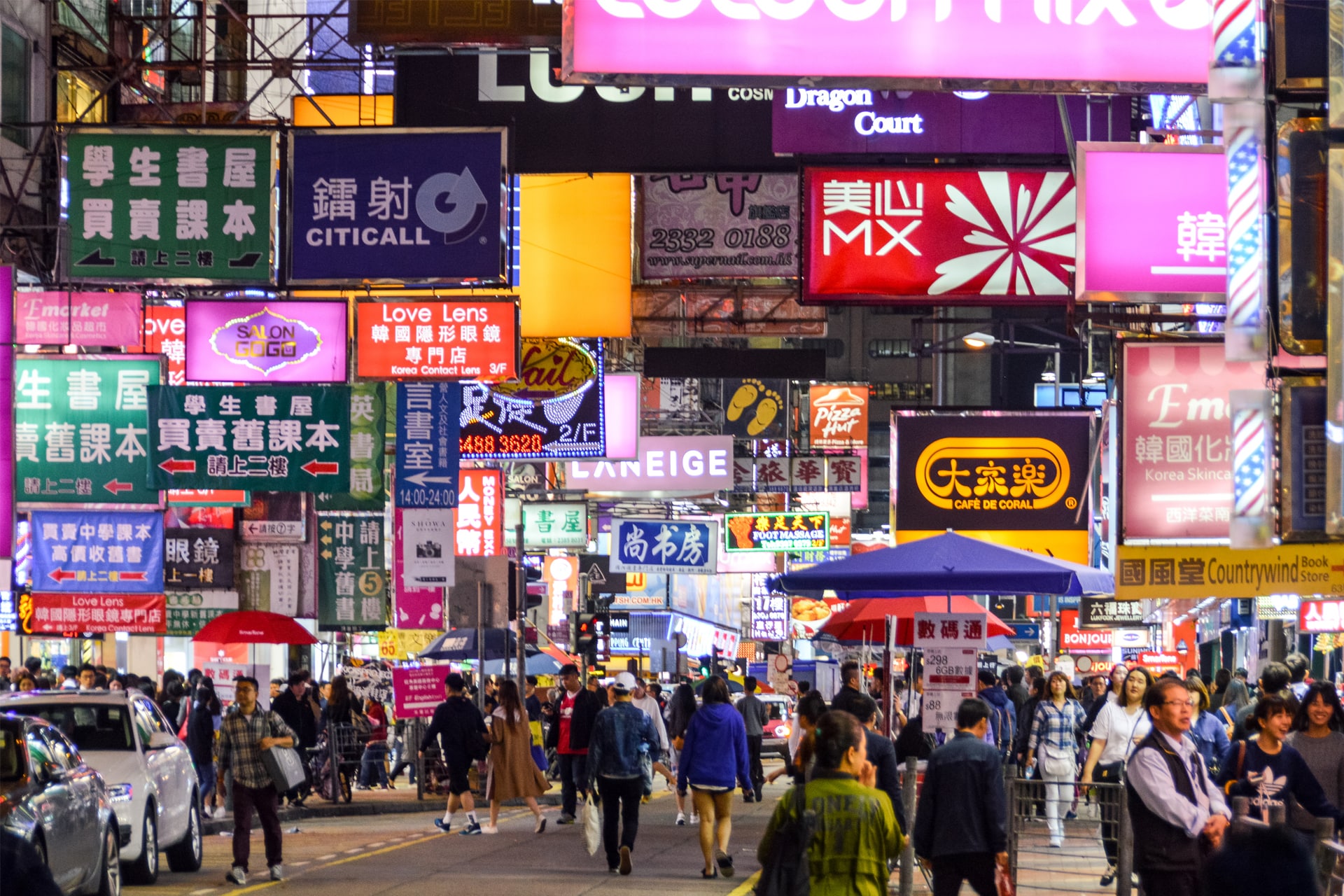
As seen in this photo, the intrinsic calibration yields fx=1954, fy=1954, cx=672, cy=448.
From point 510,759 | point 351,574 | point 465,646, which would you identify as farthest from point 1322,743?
point 465,646

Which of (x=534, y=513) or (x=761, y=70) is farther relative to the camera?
(x=534, y=513)

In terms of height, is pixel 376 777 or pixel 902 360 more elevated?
pixel 902 360

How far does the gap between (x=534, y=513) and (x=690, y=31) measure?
36.1m

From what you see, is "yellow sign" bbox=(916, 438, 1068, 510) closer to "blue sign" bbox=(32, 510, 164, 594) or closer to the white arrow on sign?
the white arrow on sign

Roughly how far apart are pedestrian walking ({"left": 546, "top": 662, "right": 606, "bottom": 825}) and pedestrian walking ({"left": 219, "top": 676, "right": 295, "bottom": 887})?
6.72 meters

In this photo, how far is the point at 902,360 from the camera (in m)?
110

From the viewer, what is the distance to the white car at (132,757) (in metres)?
15.8

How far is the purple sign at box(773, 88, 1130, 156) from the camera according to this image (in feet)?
62.5

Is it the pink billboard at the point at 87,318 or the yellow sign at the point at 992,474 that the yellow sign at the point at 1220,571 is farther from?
the pink billboard at the point at 87,318

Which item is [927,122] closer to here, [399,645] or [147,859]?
[147,859]

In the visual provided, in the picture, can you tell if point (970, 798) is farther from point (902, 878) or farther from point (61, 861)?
point (61, 861)

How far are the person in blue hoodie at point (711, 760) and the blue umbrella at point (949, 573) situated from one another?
4.65 feet

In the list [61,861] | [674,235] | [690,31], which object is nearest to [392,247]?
[674,235]

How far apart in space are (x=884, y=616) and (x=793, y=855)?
1276 cm
